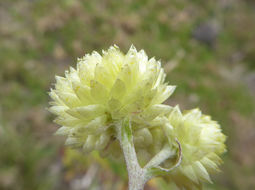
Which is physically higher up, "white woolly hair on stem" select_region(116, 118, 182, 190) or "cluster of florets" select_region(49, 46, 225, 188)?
"cluster of florets" select_region(49, 46, 225, 188)

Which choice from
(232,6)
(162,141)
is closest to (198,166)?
(162,141)

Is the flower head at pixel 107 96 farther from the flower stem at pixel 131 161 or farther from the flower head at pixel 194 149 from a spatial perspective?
the flower head at pixel 194 149

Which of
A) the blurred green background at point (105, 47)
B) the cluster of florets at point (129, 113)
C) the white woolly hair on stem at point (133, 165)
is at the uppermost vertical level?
the blurred green background at point (105, 47)

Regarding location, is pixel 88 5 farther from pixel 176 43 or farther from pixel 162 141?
pixel 162 141

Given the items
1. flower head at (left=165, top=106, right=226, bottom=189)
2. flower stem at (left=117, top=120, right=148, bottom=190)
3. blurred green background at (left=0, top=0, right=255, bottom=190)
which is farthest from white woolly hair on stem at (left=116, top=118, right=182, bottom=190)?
blurred green background at (left=0, top=0, right=255, bottom=190)

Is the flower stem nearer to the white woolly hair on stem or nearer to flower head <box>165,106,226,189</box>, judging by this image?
the white woolly hair on stem

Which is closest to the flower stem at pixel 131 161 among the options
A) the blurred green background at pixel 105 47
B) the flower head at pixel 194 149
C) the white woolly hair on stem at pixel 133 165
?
the white woolly hair on stem at pixel 133 165

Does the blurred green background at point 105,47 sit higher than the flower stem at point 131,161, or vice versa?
the blurred green background at point 105,47
